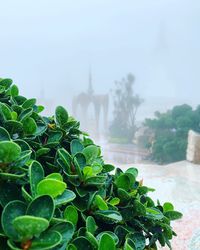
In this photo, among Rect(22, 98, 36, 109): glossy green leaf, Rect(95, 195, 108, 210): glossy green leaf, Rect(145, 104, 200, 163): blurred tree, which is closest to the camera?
Rect(95, 195, 108, 210): glossy green leaf

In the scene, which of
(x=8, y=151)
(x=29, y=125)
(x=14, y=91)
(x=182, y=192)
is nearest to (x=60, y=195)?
(x=8, y=151)

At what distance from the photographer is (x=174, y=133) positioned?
1027 centimetres

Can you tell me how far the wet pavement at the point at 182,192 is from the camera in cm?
334

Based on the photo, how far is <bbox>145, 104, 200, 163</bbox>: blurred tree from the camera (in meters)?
9.62

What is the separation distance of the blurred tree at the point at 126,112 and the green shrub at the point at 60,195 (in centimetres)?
1424

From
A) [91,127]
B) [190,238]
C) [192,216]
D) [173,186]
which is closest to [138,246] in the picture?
[190,238]

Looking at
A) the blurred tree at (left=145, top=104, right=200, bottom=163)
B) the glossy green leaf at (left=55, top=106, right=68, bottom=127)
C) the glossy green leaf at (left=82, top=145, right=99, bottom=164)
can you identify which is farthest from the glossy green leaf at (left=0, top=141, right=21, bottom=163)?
the blurred tree at (left=145, top=104, right=200, bottom=163)

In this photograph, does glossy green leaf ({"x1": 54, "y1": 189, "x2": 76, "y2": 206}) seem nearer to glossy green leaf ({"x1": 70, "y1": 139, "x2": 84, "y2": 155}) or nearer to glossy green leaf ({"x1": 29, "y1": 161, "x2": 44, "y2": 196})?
glossy green leaf ({"x1": 29, "y1": 161, "x2": 44, "y2": 196})

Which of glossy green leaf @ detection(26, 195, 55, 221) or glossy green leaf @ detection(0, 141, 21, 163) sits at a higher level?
glossy green leaf @ detection(0, 141, 21, 163)

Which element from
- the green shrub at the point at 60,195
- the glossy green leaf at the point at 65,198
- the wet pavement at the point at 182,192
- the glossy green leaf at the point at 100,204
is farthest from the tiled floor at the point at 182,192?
the glossy green leaf at the point at 65,198

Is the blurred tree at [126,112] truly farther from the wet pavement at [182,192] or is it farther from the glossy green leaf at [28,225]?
the glossy green leaf at [28,225]

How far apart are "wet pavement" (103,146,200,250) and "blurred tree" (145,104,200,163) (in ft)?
6.94

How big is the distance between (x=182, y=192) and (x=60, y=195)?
495 centimetres

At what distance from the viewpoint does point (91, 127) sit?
54.9 ft
